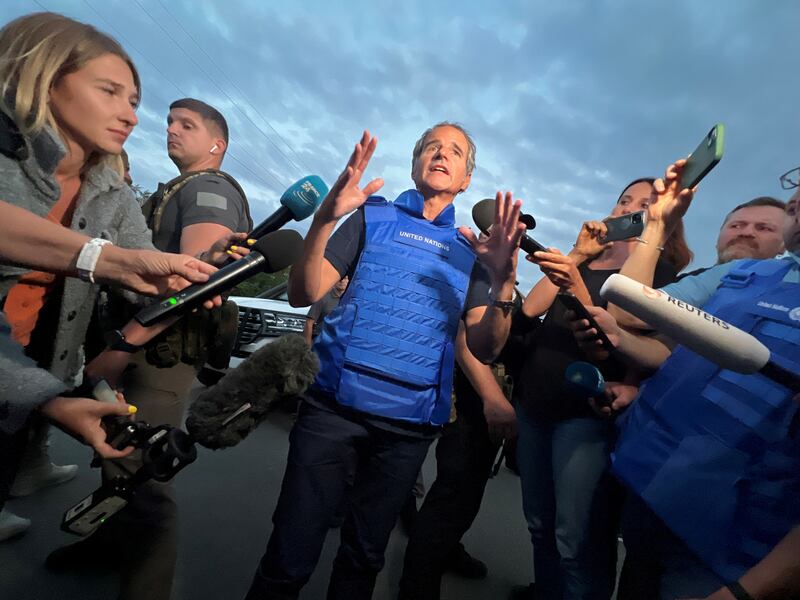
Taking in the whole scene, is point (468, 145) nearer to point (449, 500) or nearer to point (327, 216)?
point (327, 216)

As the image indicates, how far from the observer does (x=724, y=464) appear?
125cm

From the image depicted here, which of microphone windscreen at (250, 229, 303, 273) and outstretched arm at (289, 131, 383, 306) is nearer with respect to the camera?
microphone windscreen at (250, 229, 303, 273)

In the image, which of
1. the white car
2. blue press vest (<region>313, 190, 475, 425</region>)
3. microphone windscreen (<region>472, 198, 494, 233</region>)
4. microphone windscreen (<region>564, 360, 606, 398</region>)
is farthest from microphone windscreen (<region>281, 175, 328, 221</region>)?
the white car

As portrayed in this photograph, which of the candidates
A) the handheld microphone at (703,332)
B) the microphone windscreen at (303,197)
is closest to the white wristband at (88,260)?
the microphone windscreen at (303,197)

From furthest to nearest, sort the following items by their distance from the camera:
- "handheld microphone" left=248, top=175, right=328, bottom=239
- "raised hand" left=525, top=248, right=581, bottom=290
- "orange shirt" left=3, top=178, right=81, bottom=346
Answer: "raised hand" left=525, top=248, right=581, bottom=290, "handheld microphone" left=248, top=175, right=328, bottom=239, "orange shirt" left=3, top=178, right=81, bottom=346

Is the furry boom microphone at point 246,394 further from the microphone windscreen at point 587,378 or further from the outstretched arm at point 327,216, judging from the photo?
the microphone windscreen at point 587,378

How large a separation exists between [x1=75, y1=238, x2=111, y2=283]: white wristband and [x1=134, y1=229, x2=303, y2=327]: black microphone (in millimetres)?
170

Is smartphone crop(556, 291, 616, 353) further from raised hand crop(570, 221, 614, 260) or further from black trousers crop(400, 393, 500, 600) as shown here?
black trousers crop(400, 393, 500, 600)

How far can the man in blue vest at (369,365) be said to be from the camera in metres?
1.75

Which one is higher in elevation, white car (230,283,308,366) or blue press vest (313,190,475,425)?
blue press vest (313,190,475,425)

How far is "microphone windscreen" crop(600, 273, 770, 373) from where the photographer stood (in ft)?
3.62

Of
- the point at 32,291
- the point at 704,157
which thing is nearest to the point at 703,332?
the point at 704,157

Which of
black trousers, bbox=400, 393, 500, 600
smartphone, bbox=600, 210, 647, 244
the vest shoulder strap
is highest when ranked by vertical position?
smartphone, bbox=600, 210, 647, 244

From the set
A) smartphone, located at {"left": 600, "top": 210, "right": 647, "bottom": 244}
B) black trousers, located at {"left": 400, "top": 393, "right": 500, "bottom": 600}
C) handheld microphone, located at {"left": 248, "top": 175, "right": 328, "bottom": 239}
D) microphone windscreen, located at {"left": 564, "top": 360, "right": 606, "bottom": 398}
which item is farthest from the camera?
black trousers, located at {"left": 400, "top": 393, "right": 500, "bottom": 600}
